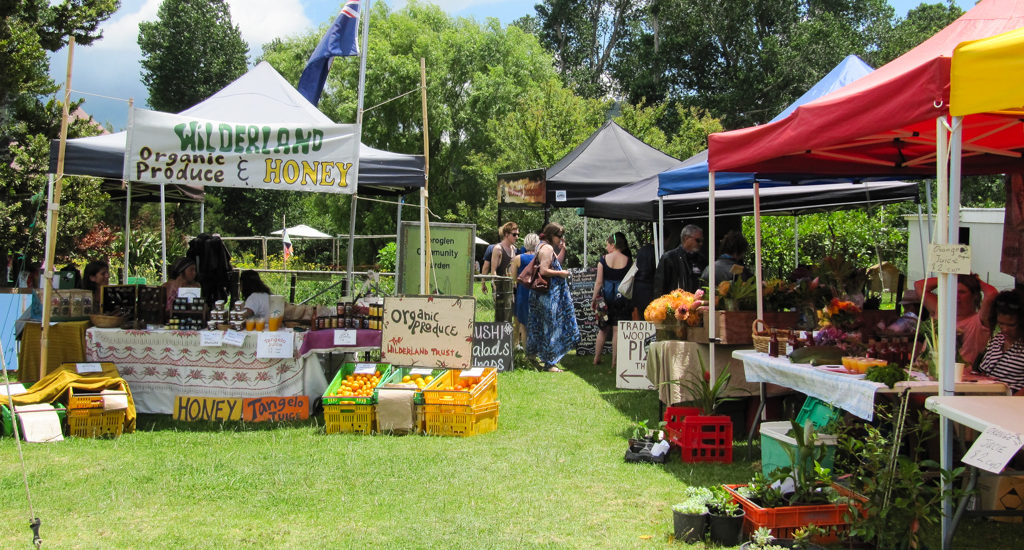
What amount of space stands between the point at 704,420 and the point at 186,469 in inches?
147

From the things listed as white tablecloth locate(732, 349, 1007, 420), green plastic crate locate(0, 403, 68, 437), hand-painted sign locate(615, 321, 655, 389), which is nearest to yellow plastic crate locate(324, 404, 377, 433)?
green plastic crate locate(0, 403, 68, 437)

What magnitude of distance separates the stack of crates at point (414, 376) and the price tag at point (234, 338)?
4.51 feet

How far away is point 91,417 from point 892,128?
639 centimetres

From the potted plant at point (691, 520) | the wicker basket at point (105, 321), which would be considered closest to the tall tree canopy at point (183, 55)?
the wicker basket at point (105, 321)

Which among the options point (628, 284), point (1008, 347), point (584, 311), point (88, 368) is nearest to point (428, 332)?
point (88, 368)

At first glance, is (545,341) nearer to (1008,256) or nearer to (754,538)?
(1008,256)

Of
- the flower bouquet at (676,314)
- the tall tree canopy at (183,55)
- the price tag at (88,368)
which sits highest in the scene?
the tall tree canopy at (183,55)

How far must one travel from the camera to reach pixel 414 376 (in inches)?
297

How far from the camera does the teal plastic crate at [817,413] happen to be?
5.12 meters

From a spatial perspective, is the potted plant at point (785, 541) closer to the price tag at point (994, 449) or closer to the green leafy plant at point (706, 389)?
the price tag at point (994, 449)

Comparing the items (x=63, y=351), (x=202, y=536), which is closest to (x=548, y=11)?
(x=63, y=351)

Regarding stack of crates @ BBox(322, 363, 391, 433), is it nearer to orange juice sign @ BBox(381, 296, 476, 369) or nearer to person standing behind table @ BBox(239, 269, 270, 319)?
orange juice sign @ BBox(381, 296, 476, 369)

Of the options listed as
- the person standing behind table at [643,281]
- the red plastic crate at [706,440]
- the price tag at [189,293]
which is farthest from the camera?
the person standing behind table at [643,281]

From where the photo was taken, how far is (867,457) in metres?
3.91
